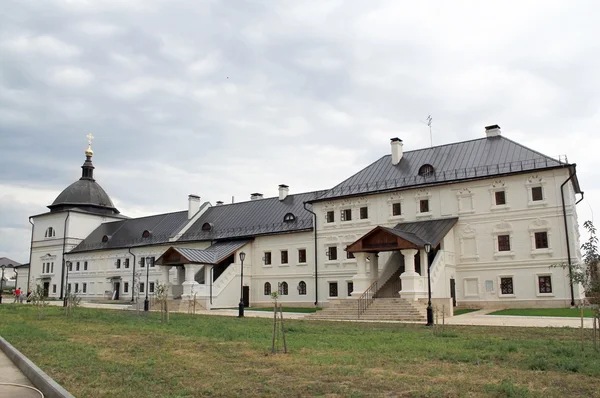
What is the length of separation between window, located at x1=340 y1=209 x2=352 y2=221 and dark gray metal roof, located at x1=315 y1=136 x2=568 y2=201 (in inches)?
49.0

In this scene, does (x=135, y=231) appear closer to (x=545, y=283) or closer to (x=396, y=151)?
(x=396, y=151)

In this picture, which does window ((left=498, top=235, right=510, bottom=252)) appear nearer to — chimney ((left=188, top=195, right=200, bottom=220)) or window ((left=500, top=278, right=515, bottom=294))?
window ((left=500, top=278, right=515, bottom=294))

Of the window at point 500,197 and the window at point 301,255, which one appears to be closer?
the window at point 500,197

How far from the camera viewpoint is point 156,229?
54.2 metres

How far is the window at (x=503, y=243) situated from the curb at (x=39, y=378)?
27349 mm

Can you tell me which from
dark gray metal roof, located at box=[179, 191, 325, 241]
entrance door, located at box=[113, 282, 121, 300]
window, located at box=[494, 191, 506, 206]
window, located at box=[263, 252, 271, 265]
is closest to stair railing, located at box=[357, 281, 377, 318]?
window, located at box=[494, 191, 506, 206]

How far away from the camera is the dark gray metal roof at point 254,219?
42688mm

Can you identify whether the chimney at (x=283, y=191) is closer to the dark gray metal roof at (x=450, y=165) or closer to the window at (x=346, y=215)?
the dark gray metal roof at (x=450, y=165)

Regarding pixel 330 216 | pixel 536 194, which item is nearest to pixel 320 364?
pixel 536 194

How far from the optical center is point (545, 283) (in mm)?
30297

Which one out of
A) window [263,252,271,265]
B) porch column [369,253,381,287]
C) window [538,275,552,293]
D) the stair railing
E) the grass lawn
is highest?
window [263,252,271,265]

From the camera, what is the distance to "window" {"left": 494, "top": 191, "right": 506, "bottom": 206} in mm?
32094

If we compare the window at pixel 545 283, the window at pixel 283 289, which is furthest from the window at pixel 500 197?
the window at pixel 283 289

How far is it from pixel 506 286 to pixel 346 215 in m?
12.0
